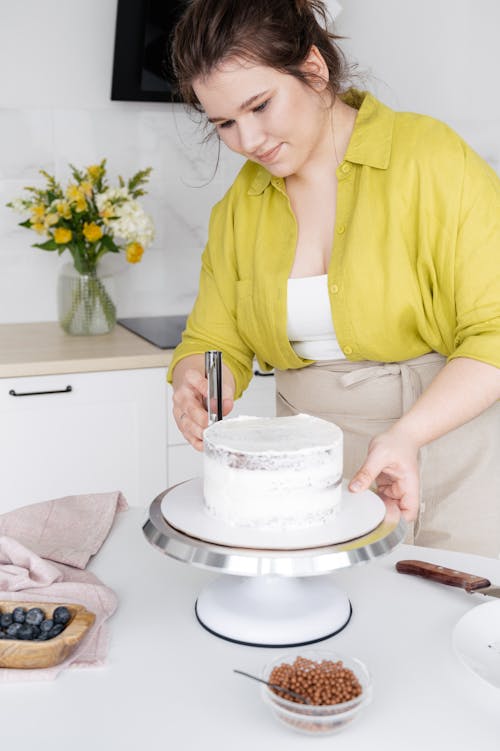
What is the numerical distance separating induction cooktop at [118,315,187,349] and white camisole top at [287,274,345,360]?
0.97m

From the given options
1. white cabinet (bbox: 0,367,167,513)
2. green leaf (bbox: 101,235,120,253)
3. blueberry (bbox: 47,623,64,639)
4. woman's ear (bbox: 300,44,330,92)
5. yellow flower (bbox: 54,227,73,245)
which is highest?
woman's ear (bbox: 300,44,330,92)

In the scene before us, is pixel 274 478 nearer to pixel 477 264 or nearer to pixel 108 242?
pixel 477 264

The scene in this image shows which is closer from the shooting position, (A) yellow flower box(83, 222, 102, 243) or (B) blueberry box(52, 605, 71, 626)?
(B) blueberry box(52, 605, 71, 626)

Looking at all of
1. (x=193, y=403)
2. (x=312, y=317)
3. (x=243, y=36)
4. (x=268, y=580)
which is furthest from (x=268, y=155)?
(x=268, y=580)

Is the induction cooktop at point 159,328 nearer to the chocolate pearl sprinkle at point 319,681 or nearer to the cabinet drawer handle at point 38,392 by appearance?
the cabinet drawer handle at point 38,392

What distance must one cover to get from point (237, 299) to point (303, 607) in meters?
0.72

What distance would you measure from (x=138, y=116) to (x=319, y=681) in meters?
2.37

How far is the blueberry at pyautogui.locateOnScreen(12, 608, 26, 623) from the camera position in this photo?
3.25 ft

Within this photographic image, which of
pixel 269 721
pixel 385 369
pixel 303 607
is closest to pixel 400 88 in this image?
pixel 385 369

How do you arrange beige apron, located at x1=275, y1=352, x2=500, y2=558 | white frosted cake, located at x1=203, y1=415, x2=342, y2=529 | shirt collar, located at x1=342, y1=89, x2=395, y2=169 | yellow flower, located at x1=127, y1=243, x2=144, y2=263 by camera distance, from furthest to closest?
yellow flower, located at x1=127, y1=243, x2=144, y2=263, beige apron, located at x1=275, y1=352, x2=500, y2=558, shirt collar, located at x1=342, y1=89, x2=395, y2=169, white frosted cake, located at x1=203, y1=415, x2=342, y2=529

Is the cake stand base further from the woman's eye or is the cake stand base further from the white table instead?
the woman's eye

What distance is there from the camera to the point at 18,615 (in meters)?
0.99

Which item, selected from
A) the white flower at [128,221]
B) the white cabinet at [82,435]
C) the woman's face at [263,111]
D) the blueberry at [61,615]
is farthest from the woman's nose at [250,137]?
the white flower at [128,221]

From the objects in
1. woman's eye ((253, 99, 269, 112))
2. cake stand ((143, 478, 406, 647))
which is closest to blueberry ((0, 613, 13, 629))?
cake stand ((143, 478, 406, 647))
